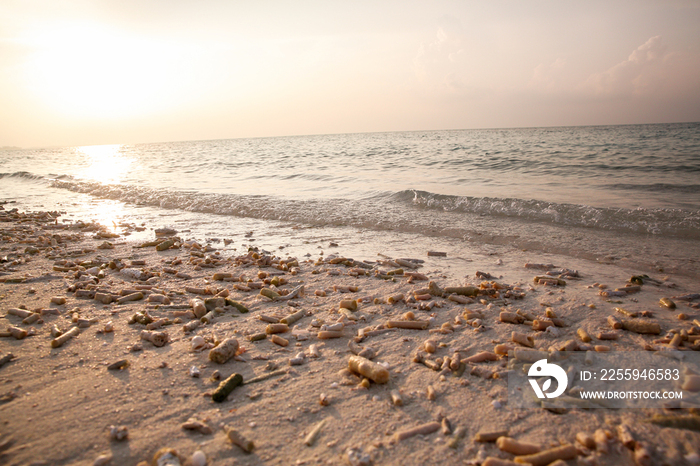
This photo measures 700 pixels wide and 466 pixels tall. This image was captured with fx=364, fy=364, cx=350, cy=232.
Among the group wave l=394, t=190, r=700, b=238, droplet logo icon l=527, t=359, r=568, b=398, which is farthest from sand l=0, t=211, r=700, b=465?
wave l=394, t=190, r=700, b=238

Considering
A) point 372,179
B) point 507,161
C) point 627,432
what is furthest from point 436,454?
point 507,161

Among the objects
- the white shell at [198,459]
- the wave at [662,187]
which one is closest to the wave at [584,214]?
the wave at [662,187]

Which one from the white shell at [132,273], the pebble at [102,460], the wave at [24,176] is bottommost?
the white shell at [132,273]

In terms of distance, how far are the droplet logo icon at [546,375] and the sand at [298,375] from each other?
168mm

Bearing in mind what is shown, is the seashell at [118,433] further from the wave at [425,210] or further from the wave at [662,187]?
the wave at [662,187]

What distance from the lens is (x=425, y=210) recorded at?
385 inches

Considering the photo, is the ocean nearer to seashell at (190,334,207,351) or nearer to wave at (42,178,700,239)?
wave at (42,178,700,239)

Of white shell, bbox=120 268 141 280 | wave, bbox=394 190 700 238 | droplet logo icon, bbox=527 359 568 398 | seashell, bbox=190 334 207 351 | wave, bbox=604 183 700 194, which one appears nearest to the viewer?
droplet logo icon, bbox=527 359 568 398

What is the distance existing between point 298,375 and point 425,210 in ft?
25.5

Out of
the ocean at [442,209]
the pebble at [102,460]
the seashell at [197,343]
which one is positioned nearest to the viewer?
the pebble at [102,460]

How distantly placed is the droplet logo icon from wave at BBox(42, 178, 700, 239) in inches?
194

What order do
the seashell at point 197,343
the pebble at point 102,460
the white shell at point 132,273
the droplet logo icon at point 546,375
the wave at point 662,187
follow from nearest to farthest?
the pebble at point 102,460 → the droplet logo icon at point 546,375 → the seashell at point 197,343 → the white shell at point 132,273 → the wave at point 662,187

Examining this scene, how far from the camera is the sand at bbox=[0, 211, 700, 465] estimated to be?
1910 mm

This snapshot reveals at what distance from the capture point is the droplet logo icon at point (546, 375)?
91.4 inches
